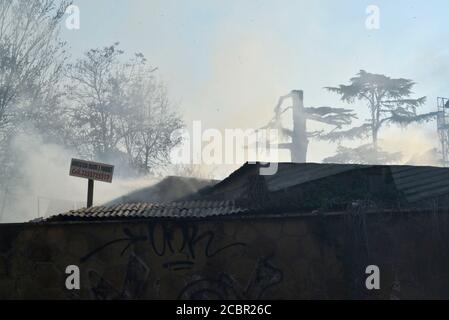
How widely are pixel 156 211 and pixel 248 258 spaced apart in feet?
7.04

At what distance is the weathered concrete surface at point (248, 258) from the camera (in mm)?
8664

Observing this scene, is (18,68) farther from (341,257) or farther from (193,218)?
(341,257)

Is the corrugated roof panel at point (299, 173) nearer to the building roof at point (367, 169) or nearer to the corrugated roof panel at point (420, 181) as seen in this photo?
the building roof at point (367, 169)

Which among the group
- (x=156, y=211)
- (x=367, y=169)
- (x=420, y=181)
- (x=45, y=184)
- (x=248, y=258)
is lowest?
(x=248, y=258)

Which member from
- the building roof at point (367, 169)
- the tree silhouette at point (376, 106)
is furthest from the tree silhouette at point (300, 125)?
the building roof at point (367, 169)

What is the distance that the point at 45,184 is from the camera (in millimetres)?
24312

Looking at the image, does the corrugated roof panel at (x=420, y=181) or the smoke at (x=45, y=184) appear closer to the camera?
the corrugated roof panel at (x=420, y=181)

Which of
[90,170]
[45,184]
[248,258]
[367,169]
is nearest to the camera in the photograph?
[248,258]

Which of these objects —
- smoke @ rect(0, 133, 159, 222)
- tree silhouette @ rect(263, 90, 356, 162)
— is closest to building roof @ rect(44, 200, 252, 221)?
smoke @ rect(0, 133, 159, 222)

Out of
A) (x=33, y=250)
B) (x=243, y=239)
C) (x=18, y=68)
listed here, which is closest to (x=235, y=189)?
(x=243, y=239)

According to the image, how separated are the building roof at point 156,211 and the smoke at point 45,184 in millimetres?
10582

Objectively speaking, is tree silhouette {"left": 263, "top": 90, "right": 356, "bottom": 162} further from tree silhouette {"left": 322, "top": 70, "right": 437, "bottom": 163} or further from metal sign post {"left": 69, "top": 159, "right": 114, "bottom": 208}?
metal sign post {"left": 69, "top": 159, "right": 114, "bottom": 208}

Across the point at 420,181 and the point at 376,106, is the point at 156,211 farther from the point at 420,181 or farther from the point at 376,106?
the point at 376,106

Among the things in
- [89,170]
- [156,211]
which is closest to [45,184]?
[89,170]
